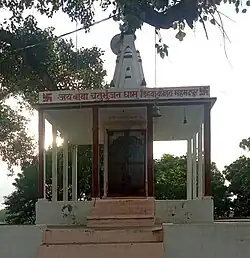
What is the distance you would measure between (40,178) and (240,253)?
5.06 m

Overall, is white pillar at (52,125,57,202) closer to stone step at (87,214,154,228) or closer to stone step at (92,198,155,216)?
stone step at (92,198,155,216)

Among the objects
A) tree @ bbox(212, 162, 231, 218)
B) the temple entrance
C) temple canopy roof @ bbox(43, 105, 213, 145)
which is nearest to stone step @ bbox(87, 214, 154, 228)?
temple canopy roof @ bbox(43, 105, 213, 145)

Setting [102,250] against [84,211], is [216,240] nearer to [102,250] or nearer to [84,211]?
[102,250]

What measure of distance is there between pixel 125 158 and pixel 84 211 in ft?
8.69

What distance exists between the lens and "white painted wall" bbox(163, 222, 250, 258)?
817cm

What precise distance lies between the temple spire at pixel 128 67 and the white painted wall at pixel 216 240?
5.52 metres

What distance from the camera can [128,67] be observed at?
1358cm

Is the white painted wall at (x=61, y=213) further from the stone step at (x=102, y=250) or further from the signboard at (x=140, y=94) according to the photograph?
the stone step at (x=102, y=250)

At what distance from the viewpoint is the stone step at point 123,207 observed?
36.7 ft

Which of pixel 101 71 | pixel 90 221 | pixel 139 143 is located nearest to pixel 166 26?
pixel 90 221

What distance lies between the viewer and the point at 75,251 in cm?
856

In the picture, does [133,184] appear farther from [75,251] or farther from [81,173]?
[81,173]

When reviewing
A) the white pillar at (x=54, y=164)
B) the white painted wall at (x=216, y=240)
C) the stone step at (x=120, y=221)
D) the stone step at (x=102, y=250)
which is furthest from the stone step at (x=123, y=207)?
the white painted wall at (x=216, y=240)

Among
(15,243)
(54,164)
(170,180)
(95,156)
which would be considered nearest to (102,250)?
(15,243)
